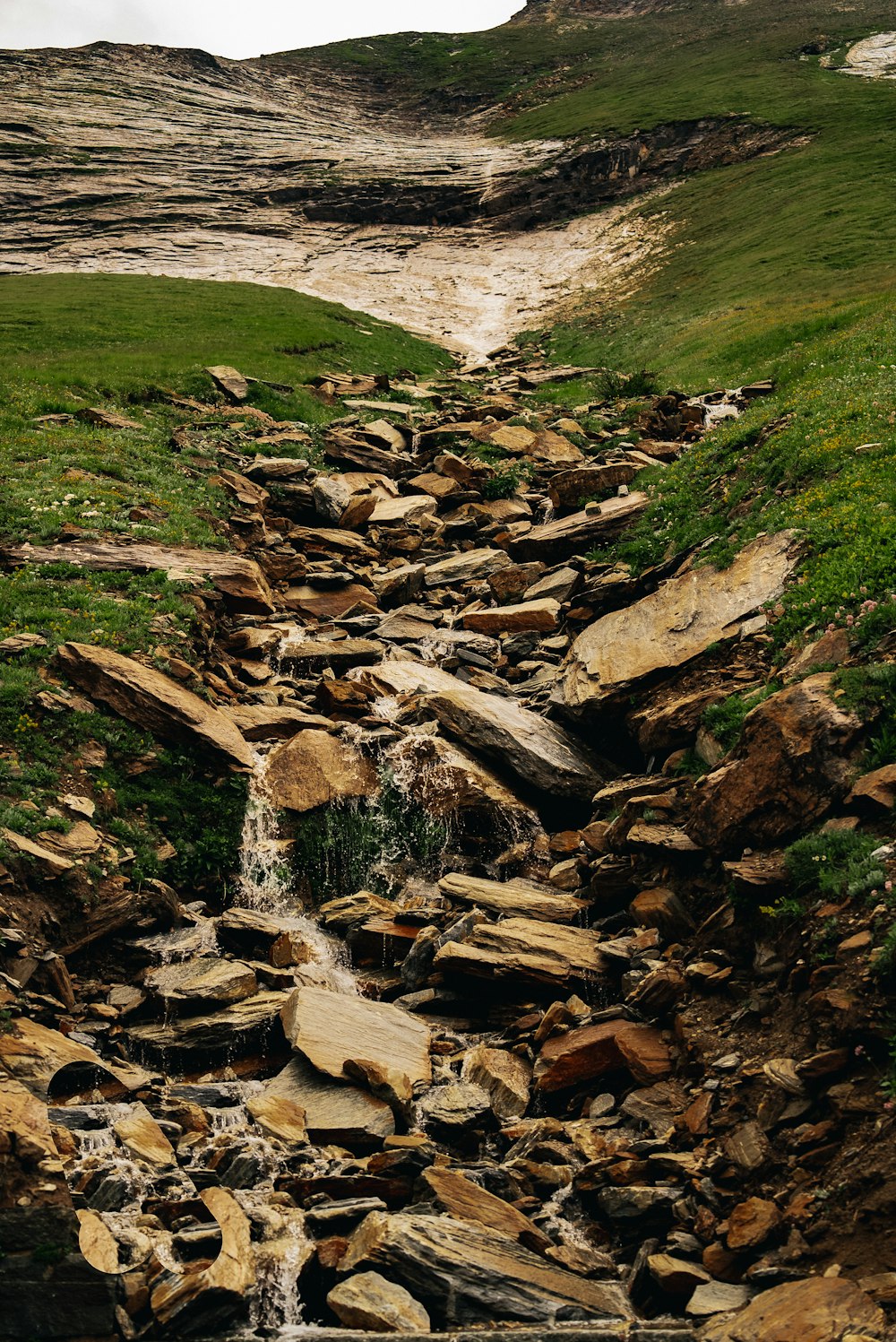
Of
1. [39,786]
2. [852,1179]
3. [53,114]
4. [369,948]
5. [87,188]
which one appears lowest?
[369,948]

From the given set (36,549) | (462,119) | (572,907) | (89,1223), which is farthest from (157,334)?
(462,119)

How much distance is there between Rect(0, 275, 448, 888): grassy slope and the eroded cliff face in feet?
79.8

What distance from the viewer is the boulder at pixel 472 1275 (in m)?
8.98

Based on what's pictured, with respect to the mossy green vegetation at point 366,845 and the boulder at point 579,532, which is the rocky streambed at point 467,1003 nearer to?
the mossy green vegetation at point 366,845

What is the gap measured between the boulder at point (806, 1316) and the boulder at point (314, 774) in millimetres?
12200

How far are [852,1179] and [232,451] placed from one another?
105 feet

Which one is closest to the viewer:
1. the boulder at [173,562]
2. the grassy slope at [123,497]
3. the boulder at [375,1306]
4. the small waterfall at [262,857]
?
the boulder at [375,1306]

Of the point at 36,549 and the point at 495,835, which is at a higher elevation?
the point at 36,549

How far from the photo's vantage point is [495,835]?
18.8m

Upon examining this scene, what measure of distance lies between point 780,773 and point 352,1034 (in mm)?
7194

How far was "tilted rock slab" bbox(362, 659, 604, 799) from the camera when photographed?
A: 18875 millimetres

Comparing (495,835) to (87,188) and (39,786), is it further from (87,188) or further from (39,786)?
(87,188)

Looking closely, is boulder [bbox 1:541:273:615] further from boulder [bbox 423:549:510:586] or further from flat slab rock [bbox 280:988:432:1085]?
flat slab rock [bbox 280:988:432:1085]

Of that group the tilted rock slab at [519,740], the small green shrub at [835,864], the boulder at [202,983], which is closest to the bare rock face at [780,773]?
the small green shrub at [835,864]
